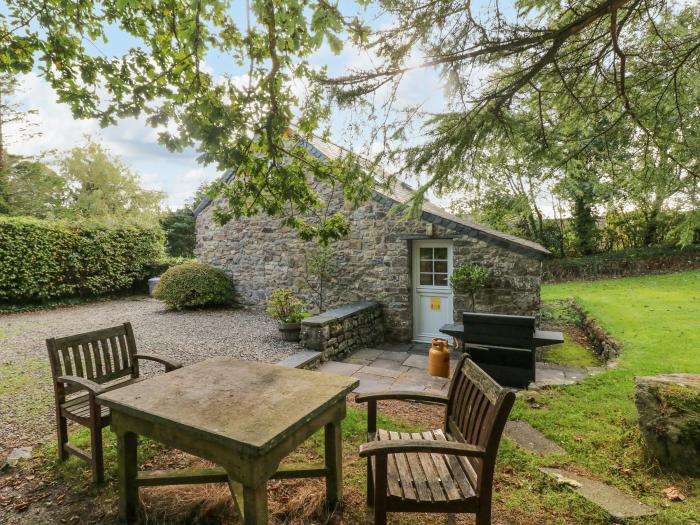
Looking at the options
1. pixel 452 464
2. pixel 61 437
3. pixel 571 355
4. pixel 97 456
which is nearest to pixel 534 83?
pixel 452 464

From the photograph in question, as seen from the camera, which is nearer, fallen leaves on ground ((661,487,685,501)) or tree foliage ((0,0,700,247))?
fallen leaves on ground ((661,487,685,501))

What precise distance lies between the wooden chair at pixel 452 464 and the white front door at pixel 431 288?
5872mm

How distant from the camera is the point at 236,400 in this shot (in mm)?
2162

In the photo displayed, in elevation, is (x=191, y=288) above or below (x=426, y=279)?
below

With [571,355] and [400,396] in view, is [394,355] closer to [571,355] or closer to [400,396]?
[571,355]

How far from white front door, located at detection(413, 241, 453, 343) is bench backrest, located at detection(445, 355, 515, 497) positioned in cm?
561

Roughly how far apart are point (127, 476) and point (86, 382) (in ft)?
2.66

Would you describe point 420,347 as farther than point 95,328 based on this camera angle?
No

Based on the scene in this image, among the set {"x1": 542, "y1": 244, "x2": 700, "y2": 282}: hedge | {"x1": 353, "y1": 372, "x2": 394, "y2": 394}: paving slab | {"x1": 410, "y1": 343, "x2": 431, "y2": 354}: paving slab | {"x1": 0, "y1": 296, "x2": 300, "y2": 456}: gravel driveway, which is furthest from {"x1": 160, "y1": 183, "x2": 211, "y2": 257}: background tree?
{"x1": 353, "y1": 372, "x2": 394, "y2": 394}: paving slab

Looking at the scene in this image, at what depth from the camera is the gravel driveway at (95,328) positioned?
3848 mm

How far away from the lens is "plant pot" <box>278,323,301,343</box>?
7074mm

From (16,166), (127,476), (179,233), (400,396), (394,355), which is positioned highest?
(16,166)

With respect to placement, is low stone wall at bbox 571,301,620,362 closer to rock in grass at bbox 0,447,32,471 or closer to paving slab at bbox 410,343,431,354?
paving slab at bbox 410,343,431,354

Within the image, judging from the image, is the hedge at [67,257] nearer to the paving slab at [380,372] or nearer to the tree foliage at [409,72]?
the tree foliage at [409,72]
